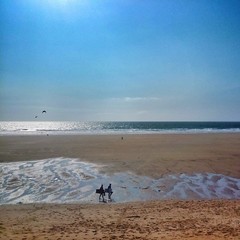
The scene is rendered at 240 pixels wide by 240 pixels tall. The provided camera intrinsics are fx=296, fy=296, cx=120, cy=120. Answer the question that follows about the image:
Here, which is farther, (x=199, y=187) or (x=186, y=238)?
(x=199, y=187)

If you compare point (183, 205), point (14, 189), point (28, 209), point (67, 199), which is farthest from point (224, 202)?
point (14, 189)

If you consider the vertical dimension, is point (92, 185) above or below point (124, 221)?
below

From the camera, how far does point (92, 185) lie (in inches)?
778

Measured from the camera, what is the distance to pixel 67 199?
16438 millimetres

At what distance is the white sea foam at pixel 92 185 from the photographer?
55.8 feet

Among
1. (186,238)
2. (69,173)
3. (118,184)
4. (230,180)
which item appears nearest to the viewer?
(186,238)

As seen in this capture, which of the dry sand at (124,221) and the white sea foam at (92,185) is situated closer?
the dry sand at (124,221)

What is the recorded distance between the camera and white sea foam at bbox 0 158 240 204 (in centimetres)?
1702

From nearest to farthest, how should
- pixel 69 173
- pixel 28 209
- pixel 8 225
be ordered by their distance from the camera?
1. pixel 8 225
2. pixel 28 209
3. pixel 69 173

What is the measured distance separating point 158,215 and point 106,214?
2.27 metres

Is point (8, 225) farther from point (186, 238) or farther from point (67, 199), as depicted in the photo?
point (186, 238)

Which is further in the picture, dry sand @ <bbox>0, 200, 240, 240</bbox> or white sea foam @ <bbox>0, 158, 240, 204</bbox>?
white sea foam @ <bbox>0, 158, 240, 204</bbox>

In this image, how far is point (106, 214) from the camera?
42.6 feet

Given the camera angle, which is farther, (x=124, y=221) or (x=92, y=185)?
(x=92, y=185)
